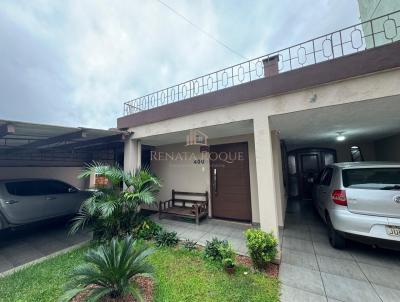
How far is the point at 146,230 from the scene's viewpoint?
4539 mm

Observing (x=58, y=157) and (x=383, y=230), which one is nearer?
(x=383, y=230)

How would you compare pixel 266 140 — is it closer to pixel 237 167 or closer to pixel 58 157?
pixel 237 167

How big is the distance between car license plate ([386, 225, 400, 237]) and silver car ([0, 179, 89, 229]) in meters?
7.66

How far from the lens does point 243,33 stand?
5.68 metres

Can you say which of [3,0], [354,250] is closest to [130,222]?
[354,250]

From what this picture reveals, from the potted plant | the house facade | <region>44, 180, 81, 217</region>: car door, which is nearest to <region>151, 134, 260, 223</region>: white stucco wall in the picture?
the house facade

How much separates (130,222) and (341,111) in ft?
17.5

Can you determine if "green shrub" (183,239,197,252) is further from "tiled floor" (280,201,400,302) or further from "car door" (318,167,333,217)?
"car door" (318,167,333,217)

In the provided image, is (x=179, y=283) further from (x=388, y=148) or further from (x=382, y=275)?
(x=388, y=148)

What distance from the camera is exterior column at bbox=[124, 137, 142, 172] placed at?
5.63 metres

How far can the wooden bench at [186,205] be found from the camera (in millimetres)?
5449

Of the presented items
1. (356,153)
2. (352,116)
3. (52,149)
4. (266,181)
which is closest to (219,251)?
(266,181)

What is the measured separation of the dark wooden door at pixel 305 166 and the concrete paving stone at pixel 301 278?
6.28 m

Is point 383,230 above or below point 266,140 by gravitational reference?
below
